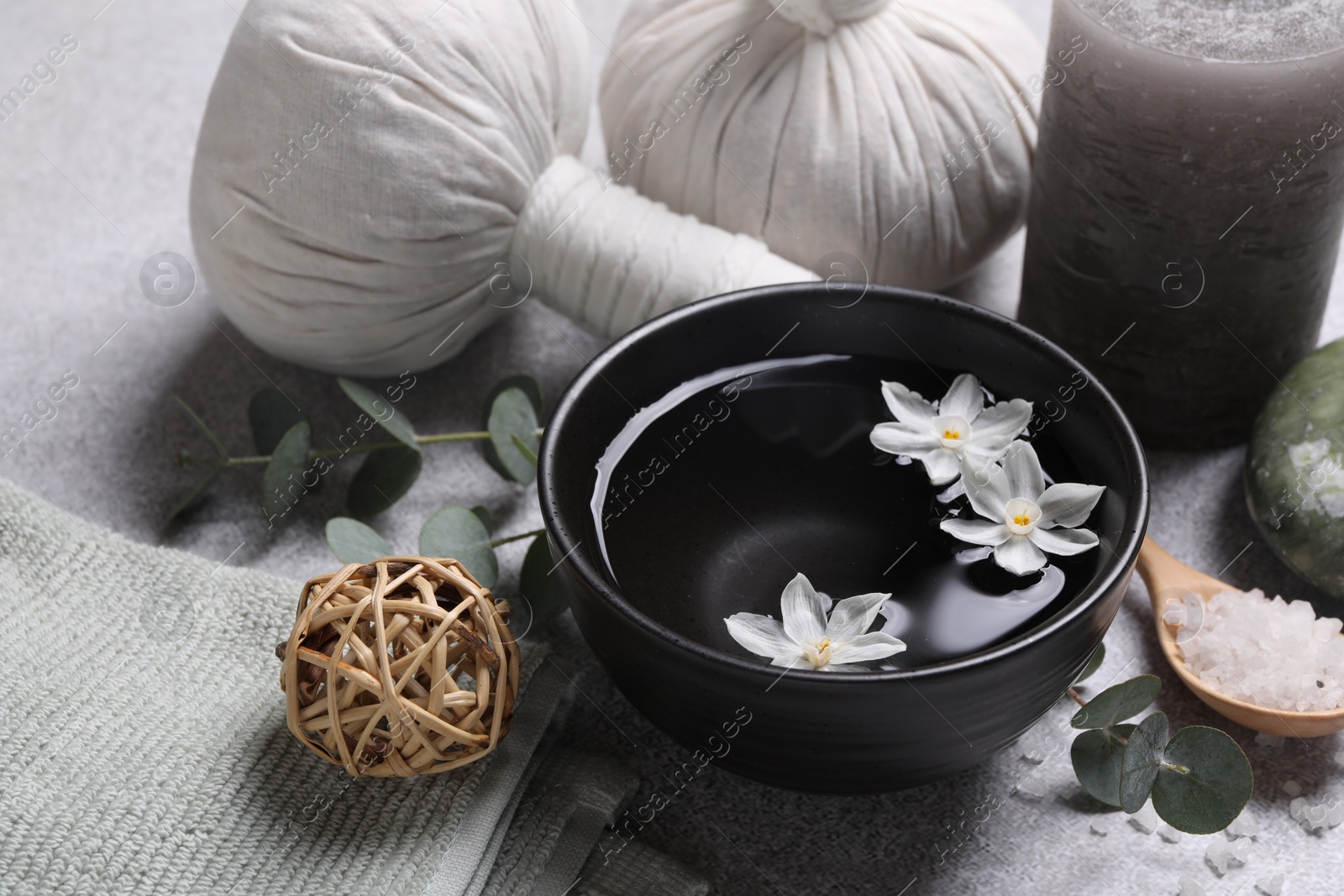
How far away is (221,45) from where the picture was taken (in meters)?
1.07

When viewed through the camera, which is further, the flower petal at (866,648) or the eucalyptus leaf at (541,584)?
the eucalyptus leaf at (541,584)

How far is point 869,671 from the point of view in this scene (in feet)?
1.50

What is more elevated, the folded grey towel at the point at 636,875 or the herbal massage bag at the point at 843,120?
the herbal massage bag at the point at 843,120

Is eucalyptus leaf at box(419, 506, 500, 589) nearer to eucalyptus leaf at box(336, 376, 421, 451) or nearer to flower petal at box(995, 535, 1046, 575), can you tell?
eucalyptus leaf at box(336, 376, 421, 451)

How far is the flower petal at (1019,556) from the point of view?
520mm

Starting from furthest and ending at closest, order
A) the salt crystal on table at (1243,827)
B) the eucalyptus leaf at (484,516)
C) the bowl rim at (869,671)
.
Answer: the eucalyptus leaf at (484,516) < the salt crystal on table at (1243,827) < the bowl rim at (869,671)

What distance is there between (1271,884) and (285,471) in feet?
1.67

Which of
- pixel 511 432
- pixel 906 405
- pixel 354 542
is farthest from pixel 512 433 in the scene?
pixel 906 405

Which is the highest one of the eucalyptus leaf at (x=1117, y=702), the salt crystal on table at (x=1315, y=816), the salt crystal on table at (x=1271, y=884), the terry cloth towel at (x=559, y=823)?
the terry cloth towel at (x=559, y=823)

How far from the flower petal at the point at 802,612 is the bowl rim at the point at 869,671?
4 cm

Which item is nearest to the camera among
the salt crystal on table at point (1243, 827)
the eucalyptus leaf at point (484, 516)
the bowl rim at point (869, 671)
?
the bowl rim at point (869, 671)

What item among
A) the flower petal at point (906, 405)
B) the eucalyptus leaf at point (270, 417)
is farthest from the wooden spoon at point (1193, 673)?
the eucalyptus leaf at point (270, 417)

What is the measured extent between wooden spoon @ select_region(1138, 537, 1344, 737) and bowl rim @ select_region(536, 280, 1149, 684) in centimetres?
5

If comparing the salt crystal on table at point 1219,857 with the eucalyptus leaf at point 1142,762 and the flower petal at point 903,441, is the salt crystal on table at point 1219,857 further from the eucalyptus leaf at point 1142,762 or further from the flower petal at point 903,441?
the flower petal at point 903,441
